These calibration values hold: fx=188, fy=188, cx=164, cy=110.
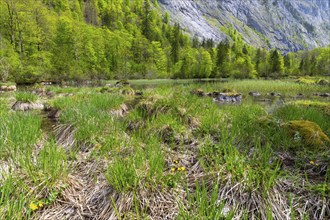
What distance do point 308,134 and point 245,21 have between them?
639 ft

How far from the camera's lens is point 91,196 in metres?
2.23

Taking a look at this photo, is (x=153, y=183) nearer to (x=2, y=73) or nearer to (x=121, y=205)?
(x=121, y=205)

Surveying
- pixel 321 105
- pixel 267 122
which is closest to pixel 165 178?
pixel 267 122

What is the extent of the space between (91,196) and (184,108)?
336 centimetres

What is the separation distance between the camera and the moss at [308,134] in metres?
3.04

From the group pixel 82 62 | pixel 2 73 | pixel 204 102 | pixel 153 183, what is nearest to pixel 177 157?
pixel 153 183

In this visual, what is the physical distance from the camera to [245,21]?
167m

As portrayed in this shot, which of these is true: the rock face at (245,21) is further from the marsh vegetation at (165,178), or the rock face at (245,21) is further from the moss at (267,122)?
the marsh vegetation at (165,178)

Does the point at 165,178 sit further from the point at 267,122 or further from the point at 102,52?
the point at 102,52

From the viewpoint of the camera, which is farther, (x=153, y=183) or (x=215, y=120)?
(x=215, y=120)

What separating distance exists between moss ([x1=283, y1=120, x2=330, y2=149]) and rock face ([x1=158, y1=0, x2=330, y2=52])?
112884mm

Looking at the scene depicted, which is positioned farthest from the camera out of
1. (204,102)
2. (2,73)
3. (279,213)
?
(2,73)

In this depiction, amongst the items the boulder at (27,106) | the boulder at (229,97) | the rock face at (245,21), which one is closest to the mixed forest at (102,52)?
the boulder at (27,106)

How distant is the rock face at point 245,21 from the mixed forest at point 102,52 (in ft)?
135
